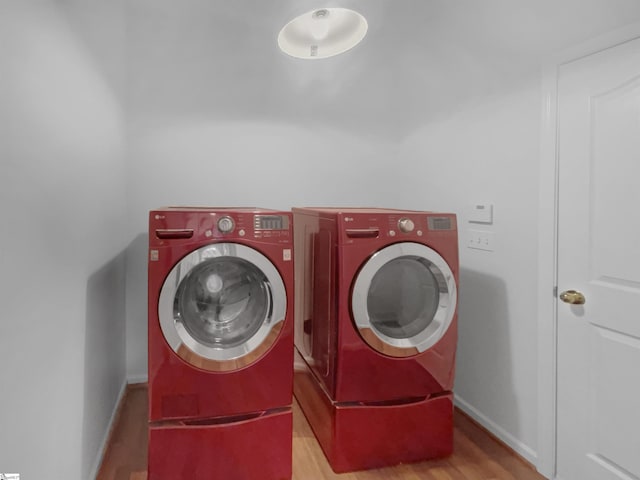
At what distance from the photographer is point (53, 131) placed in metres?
1.28

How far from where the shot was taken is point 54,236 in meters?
1.29

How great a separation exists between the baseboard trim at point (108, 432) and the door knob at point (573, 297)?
6.99 ft

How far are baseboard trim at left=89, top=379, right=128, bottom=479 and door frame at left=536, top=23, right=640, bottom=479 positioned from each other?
6.52 feet

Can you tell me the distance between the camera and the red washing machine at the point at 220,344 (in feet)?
5.22

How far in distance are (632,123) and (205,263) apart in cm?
170

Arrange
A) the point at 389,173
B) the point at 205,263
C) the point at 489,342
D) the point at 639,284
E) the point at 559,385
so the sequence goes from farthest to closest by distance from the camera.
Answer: the point at 389,173 < the point at 489,342 < the point at 559,385 < the point at 205,263 < the point at 639,284

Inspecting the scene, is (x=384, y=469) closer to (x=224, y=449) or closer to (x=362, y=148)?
(x=224, y=449)

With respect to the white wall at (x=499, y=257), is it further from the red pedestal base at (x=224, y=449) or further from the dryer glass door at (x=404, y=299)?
the red pedestal base at (x=224, y=449)

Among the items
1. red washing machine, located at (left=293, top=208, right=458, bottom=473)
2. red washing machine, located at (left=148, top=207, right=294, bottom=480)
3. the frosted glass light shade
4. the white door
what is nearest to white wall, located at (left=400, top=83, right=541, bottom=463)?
the white door

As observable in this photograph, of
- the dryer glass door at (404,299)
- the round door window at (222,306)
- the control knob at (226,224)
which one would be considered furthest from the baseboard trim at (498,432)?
the control knob at (226,224)

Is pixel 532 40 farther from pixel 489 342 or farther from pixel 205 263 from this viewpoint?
pixel 205 263

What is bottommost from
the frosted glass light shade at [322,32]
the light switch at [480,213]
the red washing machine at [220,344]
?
the red washing machine at [220,344]

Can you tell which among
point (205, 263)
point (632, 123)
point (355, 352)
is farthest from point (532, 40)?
point (205, 263)

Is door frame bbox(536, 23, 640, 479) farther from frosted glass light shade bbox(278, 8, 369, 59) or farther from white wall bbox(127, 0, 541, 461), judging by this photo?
frosted glass light shade bbox(278, 8, 369, 59)
